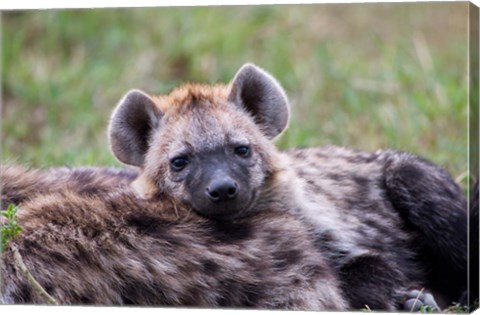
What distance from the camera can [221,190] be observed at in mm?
4914

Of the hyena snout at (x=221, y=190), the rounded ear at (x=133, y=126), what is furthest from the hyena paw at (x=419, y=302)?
the rounded ear at (x=133, y=126)

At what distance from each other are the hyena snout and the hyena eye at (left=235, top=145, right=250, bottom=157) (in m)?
0.32

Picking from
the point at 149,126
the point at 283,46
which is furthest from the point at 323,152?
the point at 283,46

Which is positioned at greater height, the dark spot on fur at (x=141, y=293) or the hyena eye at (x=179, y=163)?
the hyena eye at (x=179, y=163)

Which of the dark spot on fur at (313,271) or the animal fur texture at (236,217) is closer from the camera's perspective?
the animal fur texture at (236,217)

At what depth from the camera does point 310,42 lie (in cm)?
913

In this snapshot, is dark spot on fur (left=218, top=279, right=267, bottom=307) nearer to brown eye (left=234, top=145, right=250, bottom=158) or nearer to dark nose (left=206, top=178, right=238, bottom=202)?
dark nose (left=206, top=178, right=238, bottom=202)

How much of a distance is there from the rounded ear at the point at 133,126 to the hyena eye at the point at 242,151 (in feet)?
1.61

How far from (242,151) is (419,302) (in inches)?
41.2

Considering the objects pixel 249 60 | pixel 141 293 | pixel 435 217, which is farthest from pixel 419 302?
pixel 249 60

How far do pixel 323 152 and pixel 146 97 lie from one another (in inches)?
45.5

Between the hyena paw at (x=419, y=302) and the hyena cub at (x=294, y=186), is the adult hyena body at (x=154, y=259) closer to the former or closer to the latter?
the hyena cub at (x=294, y=186)

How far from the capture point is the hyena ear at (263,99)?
5.62m

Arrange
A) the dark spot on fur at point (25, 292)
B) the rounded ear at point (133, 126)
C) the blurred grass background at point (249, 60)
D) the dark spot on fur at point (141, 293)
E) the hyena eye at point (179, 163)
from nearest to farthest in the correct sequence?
1. the dark spot on fur at point (25, 292)
2. the dark spot on fur at point (141, 293)
3. the hyena eye at point (179, 163)
4. the rounded ear at point (133, 126)
5. the blurred grass background at point (249, 60)
